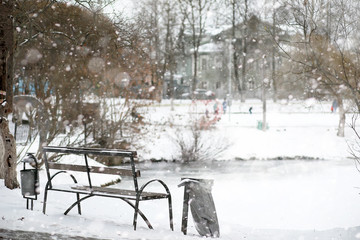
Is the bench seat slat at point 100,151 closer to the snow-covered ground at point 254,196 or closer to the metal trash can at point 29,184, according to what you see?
the metal trash can at point 29,184

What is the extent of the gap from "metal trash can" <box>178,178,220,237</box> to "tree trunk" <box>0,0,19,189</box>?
13.6ft

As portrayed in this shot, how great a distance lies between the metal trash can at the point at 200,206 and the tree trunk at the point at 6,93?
4.14 m

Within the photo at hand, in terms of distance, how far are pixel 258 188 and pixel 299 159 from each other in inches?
436

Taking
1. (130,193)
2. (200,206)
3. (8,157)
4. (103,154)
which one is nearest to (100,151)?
(103,154)

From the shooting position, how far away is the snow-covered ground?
741 cm

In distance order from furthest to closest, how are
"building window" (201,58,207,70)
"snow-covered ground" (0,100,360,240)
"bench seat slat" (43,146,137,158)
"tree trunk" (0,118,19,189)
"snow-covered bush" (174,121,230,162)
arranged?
"building window" (201,58,207,70) < "snow-covered bush" (174,121,230,162) < "tree trunk" (0,118,19,189) < "snow-covered ground" (0,100,360,240) < "bench seat slat" (43,146,137,158)

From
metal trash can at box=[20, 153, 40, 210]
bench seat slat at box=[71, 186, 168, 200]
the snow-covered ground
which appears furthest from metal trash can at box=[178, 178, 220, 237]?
metal trash can at box=[20, 153, 40, 210]

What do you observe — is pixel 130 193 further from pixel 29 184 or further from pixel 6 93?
pixel 6 93

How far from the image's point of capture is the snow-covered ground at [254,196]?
7.41m

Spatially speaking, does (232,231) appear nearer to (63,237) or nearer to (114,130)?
(63,237)

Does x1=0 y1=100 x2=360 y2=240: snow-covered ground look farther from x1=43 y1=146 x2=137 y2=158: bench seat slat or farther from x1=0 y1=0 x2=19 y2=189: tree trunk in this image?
x1=43 y1=146 x2=137 y2=158: bench seat slat

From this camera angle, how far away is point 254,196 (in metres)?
15.3

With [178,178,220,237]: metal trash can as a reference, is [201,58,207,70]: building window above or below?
above

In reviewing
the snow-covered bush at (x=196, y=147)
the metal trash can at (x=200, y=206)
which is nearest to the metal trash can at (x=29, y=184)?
the metal trash can at (x=200, y=206)
